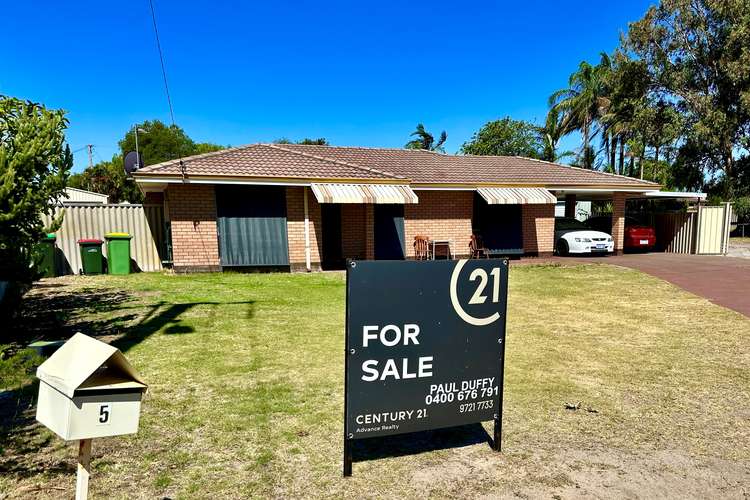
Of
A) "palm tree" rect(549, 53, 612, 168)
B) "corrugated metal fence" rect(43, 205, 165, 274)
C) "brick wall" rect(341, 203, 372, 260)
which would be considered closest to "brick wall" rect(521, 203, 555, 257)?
"brick wall" rect(341, 203, 372, 260)

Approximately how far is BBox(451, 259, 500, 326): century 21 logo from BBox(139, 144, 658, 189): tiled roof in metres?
9.78

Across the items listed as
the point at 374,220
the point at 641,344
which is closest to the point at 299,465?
the point at 641,344

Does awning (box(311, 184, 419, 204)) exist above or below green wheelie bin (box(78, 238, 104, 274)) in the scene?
above

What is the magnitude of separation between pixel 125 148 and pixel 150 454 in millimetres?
48833

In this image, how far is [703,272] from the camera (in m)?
12.6

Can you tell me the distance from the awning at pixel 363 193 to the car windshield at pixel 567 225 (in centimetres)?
834

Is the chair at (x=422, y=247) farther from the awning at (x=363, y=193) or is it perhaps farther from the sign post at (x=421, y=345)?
the sign post at (x=421, y=345)

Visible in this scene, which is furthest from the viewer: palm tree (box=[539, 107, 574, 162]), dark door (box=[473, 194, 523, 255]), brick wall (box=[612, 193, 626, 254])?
palm tree (box=[539, 107, 574, 162])

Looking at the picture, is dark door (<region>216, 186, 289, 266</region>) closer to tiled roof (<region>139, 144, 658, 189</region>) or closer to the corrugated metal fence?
tiled roof (<region>139, 144, 658, 189</region>)

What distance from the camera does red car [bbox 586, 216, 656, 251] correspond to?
17.9m

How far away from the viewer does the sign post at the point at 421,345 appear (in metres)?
2.82

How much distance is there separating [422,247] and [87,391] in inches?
512

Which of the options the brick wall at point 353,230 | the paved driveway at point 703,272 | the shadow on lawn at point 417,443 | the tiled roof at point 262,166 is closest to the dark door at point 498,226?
the paved driveway at point 703,272

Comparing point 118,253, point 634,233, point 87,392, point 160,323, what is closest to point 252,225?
point 118,253
